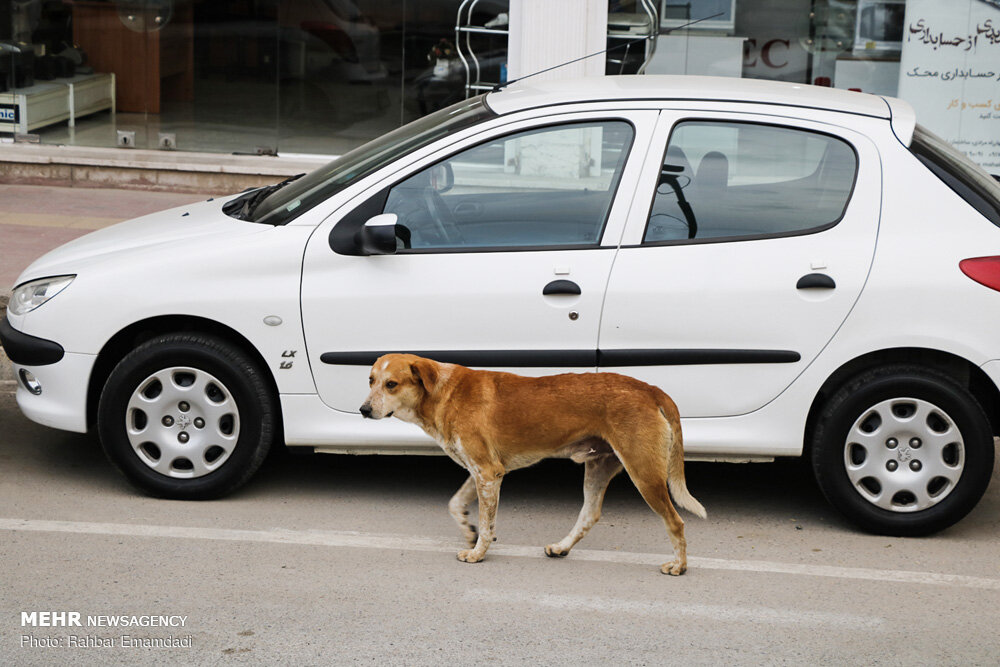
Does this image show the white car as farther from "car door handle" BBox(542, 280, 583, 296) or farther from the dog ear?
the dog ear

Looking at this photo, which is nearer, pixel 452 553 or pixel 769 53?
pixel 452 553

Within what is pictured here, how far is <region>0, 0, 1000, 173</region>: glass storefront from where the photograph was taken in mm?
11516

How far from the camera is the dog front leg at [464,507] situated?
188 inches

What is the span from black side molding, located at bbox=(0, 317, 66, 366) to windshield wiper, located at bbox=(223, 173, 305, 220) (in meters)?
0.96

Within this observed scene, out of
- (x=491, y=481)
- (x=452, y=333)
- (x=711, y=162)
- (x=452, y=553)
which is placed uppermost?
(x=711, y=162)

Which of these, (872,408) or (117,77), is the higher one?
(117,77)

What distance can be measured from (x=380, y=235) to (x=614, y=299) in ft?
3.15

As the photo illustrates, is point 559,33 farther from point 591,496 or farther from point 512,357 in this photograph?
point 591,496

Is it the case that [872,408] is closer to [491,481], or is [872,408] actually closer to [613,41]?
[491,481]

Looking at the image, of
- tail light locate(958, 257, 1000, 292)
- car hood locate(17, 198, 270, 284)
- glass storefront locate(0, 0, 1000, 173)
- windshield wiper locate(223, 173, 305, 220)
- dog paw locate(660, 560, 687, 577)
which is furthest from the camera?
glass storefront locate(0, 0, 1000, 173)

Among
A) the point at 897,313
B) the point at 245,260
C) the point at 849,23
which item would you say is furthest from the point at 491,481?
the point at 849,23

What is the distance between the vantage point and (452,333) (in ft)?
16.5

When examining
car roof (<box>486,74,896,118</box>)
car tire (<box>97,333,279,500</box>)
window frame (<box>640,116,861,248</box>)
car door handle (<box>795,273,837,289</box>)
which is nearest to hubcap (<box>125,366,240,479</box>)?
car tire (<box>97,333,279,500</box>)

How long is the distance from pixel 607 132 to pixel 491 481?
1.57 metres
